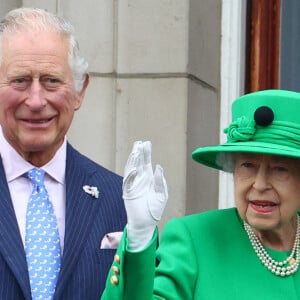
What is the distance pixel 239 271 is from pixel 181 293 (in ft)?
0.74

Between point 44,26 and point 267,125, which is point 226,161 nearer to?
point 267,125

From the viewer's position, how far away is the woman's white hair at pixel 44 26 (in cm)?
358

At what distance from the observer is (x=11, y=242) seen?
11.5 feet

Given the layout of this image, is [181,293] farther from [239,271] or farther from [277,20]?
[277,20]

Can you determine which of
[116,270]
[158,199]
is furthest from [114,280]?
[158,199]

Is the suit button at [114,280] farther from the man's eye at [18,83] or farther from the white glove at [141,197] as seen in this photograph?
the man's eye at [18,83]

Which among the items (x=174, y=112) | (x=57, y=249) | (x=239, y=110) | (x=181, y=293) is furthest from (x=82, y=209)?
(x=174, y=112)

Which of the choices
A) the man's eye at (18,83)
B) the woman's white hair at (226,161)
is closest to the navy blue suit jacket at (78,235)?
the man's eye at (18,83)

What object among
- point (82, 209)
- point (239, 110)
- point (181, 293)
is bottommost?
point (181, 293)

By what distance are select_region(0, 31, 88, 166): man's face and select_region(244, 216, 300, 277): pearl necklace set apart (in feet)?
2.45

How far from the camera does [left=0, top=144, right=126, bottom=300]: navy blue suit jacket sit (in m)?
3.46

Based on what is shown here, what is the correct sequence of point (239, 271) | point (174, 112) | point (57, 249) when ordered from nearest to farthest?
point (57, 249), point (239, 271), point (174, 112)

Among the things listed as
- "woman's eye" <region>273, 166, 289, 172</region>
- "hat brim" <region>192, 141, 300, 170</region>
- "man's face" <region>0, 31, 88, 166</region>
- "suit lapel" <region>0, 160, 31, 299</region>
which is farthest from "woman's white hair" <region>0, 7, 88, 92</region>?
"woman's eye" <region>273, 166, 289, 172</region>

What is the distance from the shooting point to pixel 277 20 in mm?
6180
